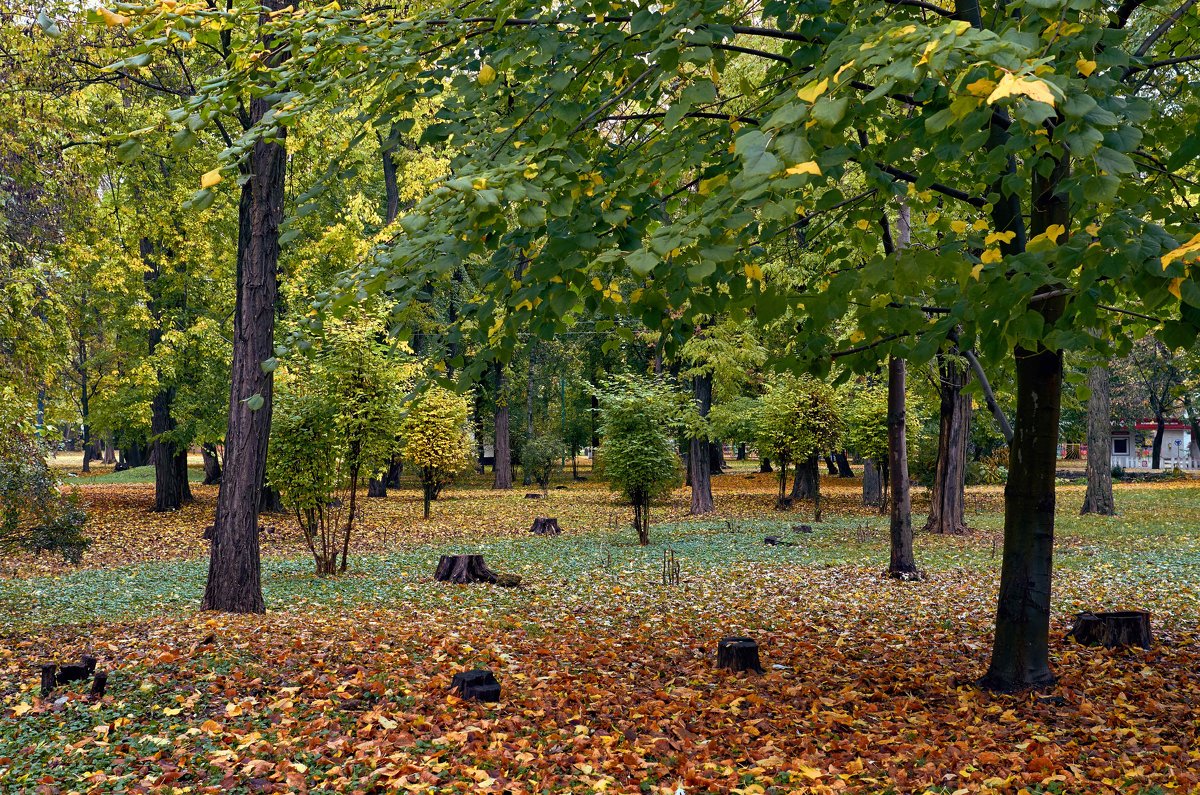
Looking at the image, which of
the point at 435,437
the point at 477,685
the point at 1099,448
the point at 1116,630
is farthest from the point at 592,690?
the point at 1099,448

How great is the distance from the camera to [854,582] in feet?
36.0

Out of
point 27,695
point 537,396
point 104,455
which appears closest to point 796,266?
point 27,695

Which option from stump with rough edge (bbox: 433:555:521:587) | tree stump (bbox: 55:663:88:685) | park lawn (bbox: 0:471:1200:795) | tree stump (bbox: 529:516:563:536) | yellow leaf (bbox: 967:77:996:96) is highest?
yellow leaf (bbox: 967:77:996:96)

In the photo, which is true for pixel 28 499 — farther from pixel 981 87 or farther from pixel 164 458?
pixel 164 458

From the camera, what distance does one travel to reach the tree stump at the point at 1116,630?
6.54 m

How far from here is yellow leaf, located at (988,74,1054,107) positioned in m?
1.89

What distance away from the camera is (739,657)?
6246mm

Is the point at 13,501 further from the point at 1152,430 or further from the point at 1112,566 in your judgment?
the point at 1152,430

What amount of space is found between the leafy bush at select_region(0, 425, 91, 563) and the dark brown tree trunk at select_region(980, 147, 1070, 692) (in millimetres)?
9419

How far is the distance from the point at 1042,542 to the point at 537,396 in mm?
36524

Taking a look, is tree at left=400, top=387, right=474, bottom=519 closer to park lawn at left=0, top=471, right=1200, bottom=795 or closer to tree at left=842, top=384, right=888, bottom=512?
park lawn at left=0, top=471, right=1200, bottom=795

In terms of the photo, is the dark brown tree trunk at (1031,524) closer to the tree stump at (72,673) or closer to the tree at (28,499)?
the tree stump at (72,673)

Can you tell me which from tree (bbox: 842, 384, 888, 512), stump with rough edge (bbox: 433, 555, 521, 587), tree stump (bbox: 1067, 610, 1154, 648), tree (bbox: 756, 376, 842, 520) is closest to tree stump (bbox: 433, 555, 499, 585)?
stump with rough edge (bbox: 433, 555, 521, 587)

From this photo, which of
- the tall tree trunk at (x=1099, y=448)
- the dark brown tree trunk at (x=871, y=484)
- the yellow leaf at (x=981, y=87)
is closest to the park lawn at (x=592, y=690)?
the yellow leaf at (x=981, y=87)
